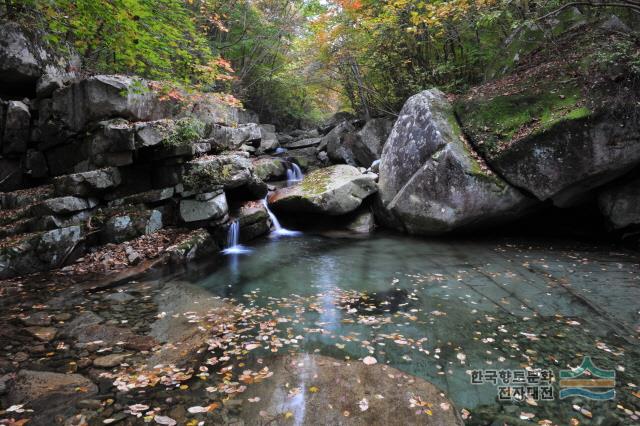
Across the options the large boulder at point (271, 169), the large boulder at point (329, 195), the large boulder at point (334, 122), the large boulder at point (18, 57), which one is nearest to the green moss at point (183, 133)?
the large boulder at point (329, 195)

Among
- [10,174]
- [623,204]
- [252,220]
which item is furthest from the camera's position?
[252,220]

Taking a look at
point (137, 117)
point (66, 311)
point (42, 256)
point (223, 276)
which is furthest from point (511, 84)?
point (42, 256)

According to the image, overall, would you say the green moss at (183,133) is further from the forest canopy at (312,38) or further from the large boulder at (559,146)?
the large boulder at (559,146)

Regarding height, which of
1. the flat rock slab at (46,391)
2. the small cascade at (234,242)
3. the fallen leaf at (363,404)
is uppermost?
the small cascade at (234,242)

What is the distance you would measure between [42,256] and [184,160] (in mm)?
4540

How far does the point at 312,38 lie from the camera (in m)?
18.2

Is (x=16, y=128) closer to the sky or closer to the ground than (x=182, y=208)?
closer to the sky

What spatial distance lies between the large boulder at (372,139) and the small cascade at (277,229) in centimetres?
675

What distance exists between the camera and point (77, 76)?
12.2 meters

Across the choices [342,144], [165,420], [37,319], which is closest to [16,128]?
[37,319]

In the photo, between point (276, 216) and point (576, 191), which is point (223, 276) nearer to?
point (276, 216)

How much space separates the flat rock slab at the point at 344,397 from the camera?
12.3 ft

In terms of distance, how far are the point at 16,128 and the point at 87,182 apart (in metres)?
4.14

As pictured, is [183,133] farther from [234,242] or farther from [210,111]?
[210,111]
